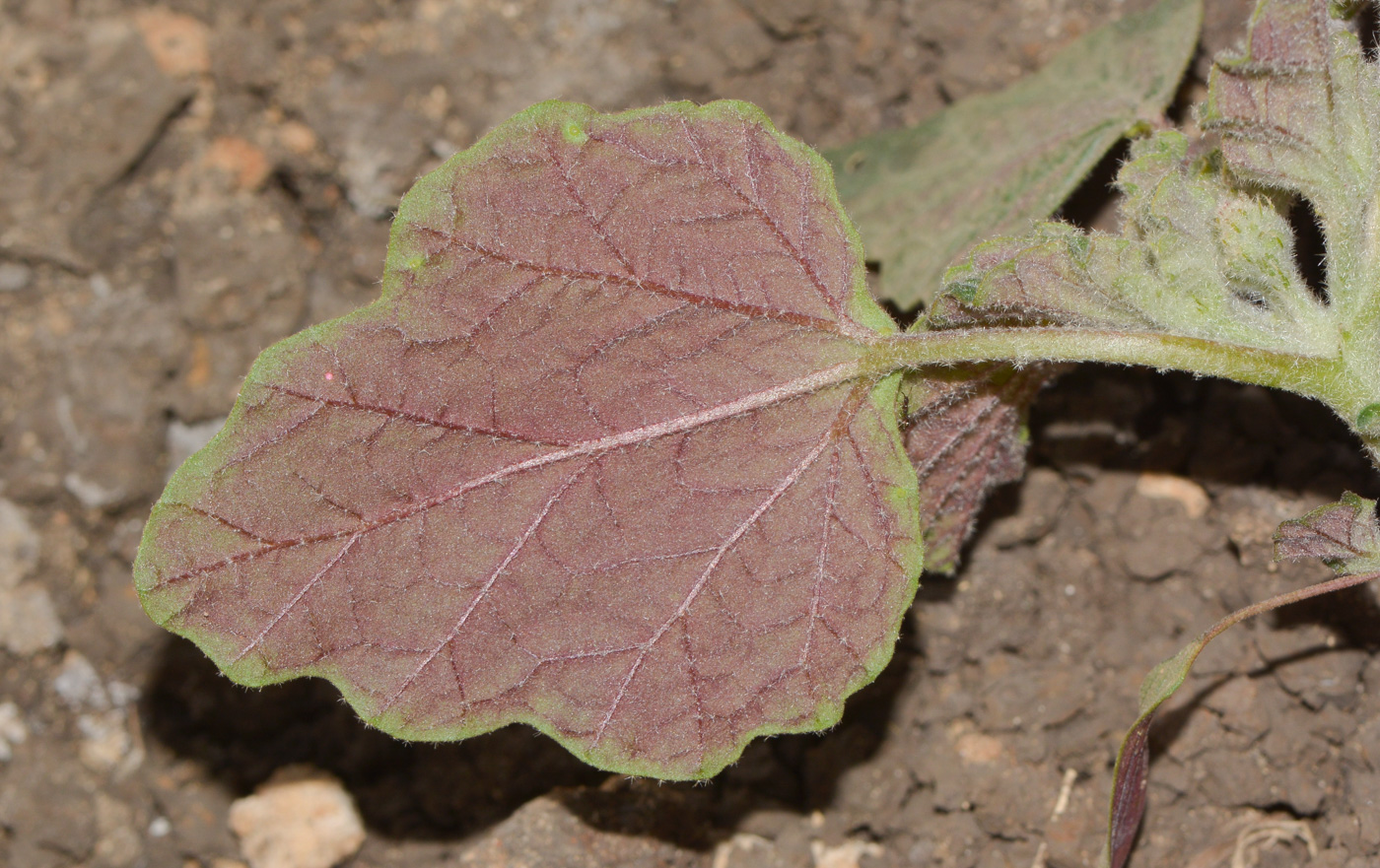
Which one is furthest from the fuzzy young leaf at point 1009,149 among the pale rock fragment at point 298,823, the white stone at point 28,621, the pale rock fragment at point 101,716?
the white stone at point 28,621

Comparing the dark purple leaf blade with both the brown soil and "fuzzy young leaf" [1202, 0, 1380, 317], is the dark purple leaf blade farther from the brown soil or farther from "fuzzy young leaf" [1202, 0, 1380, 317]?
"fuzzy young leaf" [1202, 0, 1380, 317]

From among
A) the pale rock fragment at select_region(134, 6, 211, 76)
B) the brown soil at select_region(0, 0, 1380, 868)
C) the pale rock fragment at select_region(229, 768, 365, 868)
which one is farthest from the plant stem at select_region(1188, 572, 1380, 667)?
the pale rock fragment at select_region(134, 6, 211, 76)

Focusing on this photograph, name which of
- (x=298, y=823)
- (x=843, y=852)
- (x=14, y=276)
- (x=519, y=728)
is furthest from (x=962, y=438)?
(x=14, y=276)

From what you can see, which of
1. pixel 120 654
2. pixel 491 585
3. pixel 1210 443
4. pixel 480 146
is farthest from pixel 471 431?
pixel 1210 443

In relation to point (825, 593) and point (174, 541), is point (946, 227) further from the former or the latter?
point (174, 541)

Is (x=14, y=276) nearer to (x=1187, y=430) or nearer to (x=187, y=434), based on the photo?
(x=187, y=434)

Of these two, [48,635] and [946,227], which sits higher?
[946,227]
